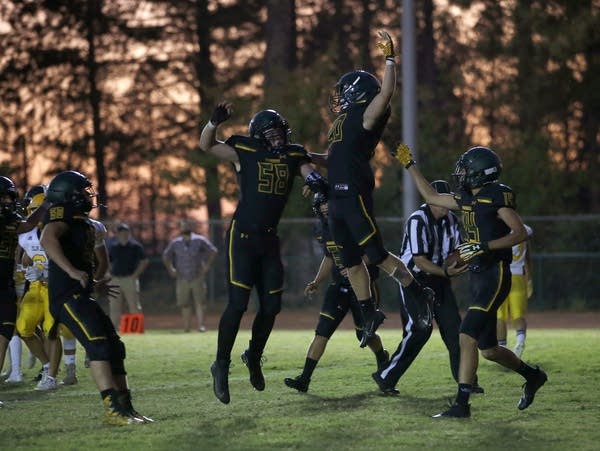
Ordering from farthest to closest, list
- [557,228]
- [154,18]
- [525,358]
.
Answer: [154,18], [557,228], [525,358]

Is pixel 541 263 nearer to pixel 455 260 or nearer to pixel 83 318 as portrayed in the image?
pixel 455 260

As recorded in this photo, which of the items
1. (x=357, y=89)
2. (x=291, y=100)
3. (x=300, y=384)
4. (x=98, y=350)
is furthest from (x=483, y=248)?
(x=291, y=100)

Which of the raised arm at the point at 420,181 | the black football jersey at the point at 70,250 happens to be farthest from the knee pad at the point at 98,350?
the raised arm at the point at 420,181

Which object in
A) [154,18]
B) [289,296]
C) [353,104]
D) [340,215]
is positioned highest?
[154,18]

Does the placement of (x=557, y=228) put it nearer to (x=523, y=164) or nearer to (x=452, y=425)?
(x=523, y=164)

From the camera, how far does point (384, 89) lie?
9328 mm

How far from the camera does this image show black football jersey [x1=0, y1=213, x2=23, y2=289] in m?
11.0

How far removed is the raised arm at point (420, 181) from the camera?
968 centimetres

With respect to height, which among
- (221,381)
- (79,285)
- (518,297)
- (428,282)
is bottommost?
(221,381)

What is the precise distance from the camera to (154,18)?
38938 mm

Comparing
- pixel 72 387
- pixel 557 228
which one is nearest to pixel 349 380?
pixel 72 387

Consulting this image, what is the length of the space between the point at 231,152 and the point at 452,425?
284cm

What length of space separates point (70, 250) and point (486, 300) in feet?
10.6

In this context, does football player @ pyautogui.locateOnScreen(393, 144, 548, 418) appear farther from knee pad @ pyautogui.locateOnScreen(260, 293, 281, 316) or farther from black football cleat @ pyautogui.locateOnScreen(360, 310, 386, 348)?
knee pad @ pyautogui.locateOnScreen(260, 293, 281, 316)
